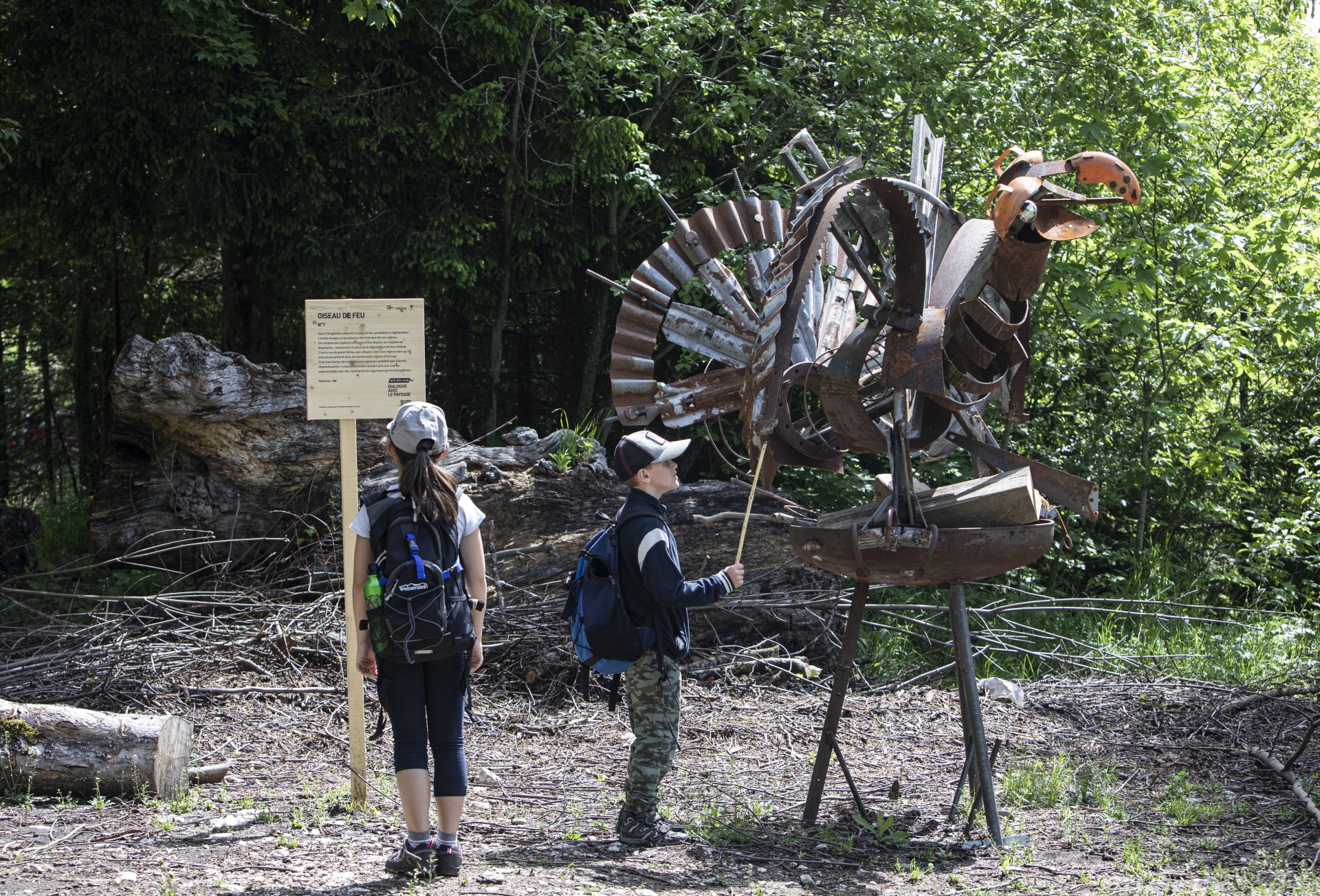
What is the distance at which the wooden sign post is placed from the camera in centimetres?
467

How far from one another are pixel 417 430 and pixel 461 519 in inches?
13.7

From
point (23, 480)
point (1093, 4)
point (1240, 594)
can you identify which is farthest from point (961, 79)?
point (23, 480)

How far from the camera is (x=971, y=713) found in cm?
393

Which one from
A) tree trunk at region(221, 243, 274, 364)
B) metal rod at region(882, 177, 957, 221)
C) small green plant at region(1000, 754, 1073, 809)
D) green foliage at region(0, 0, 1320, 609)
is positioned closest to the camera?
metal rod at region(882, 177, 957, 221)

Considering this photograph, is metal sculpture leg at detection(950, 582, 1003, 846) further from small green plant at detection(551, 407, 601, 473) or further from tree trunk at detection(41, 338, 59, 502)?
tree trunk at detection(41, 338, 59, 502)

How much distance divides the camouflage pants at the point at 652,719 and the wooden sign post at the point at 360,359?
59.6 inches

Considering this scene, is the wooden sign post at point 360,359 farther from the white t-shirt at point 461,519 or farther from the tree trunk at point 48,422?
the tree trunk at point 48,422

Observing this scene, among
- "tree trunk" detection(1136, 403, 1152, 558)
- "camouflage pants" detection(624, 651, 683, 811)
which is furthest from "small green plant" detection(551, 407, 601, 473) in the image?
"tree trunk" detection(1136, 403, 1152, 558)

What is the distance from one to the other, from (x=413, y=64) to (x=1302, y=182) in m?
8.18

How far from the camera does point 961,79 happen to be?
8.50 m

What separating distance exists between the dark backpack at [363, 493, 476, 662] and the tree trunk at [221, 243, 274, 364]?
6776mm

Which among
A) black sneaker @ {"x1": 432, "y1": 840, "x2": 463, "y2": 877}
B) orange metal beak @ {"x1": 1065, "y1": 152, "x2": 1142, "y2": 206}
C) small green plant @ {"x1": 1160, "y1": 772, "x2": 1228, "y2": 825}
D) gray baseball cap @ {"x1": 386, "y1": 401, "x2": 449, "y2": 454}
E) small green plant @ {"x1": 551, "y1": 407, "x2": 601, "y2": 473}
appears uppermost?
orange metal beak @ {"x1": 1065, "y1": 152, "x2": 1142, "y2": 206}

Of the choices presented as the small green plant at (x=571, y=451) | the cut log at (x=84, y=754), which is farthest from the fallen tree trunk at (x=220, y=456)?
the cut log at (x=84, y=754)

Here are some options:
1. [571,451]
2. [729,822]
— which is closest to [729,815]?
[729,822]
